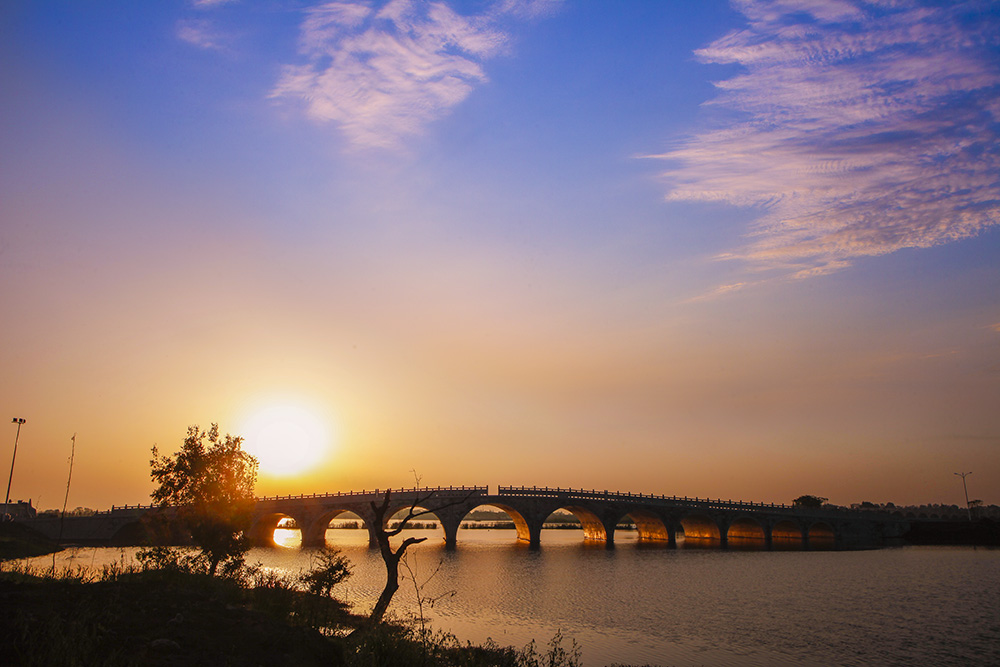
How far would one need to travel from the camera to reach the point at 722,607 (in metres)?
35.3

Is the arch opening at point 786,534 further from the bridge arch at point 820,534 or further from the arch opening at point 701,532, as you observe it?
the arch opening at point 701,532

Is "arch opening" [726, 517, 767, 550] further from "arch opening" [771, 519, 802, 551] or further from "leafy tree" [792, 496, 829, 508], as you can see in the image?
"leafy tree" [792, 496, 829, 508]

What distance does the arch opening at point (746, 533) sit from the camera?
96500 mm

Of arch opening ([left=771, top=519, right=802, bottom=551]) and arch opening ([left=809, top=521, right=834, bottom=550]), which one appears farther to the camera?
arch opening ([left=809, top=521, right=834, bottom=550])

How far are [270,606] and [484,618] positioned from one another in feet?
46.8

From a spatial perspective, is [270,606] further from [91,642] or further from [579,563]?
[579,563]

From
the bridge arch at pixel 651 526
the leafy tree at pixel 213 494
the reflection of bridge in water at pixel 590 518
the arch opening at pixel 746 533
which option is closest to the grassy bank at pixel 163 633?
the leafy tree at pixel 213 494

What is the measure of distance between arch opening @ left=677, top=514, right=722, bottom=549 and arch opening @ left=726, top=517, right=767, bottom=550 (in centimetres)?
238

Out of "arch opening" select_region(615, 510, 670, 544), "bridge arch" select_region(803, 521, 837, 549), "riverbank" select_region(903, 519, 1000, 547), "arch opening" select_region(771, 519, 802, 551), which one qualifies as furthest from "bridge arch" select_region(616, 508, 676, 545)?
"riverbank" select_region(903, 519, 1000, 547)

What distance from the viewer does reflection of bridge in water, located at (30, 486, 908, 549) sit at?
A: 8044cm


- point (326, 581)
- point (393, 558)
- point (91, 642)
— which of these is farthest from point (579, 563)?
point (91, 642)

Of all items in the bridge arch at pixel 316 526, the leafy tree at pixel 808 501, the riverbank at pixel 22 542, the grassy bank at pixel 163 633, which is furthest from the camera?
the leafy tree at pixel 808 501

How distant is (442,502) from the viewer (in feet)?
266

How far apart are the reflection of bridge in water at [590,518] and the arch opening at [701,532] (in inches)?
8.6
